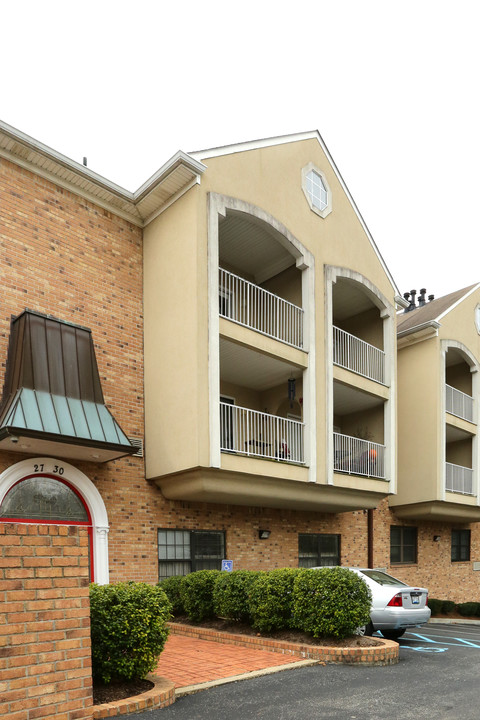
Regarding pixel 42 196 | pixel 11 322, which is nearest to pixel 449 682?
pixel 11 322

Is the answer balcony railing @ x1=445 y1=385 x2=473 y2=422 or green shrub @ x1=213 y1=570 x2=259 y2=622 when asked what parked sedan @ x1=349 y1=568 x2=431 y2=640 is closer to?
green shrub @ x1=213 y1=570 x2=259 y2=622

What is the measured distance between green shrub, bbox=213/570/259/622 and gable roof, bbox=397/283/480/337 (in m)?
12.6

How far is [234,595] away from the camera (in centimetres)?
1148

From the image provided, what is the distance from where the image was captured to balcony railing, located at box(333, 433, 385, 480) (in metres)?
17.9

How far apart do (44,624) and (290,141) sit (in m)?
14.1

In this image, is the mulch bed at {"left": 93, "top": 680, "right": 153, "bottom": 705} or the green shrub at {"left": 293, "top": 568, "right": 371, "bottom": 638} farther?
the green shrub at {"left": 293, "top": 568, "right": 371, "bottom": 638}

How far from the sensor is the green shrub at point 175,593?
1280cm

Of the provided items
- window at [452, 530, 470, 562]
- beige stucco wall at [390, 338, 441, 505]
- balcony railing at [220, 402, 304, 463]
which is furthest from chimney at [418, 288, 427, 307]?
balcony railing at [220, 402, 304, 463]

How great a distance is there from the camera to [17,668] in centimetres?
533

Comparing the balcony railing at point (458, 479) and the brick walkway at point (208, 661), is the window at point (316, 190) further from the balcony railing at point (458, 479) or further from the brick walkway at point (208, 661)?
the brick walkway at point (208, 661)

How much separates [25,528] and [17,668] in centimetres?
112

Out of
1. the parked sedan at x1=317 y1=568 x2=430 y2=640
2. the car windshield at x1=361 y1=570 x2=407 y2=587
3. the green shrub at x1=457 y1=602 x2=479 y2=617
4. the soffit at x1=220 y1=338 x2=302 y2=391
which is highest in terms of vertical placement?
the soffit at x1=220 y1=338 x2=302 y2=391

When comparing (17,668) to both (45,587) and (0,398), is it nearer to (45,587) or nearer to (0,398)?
(45,587)

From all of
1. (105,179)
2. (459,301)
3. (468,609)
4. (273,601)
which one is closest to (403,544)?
(468,609)
